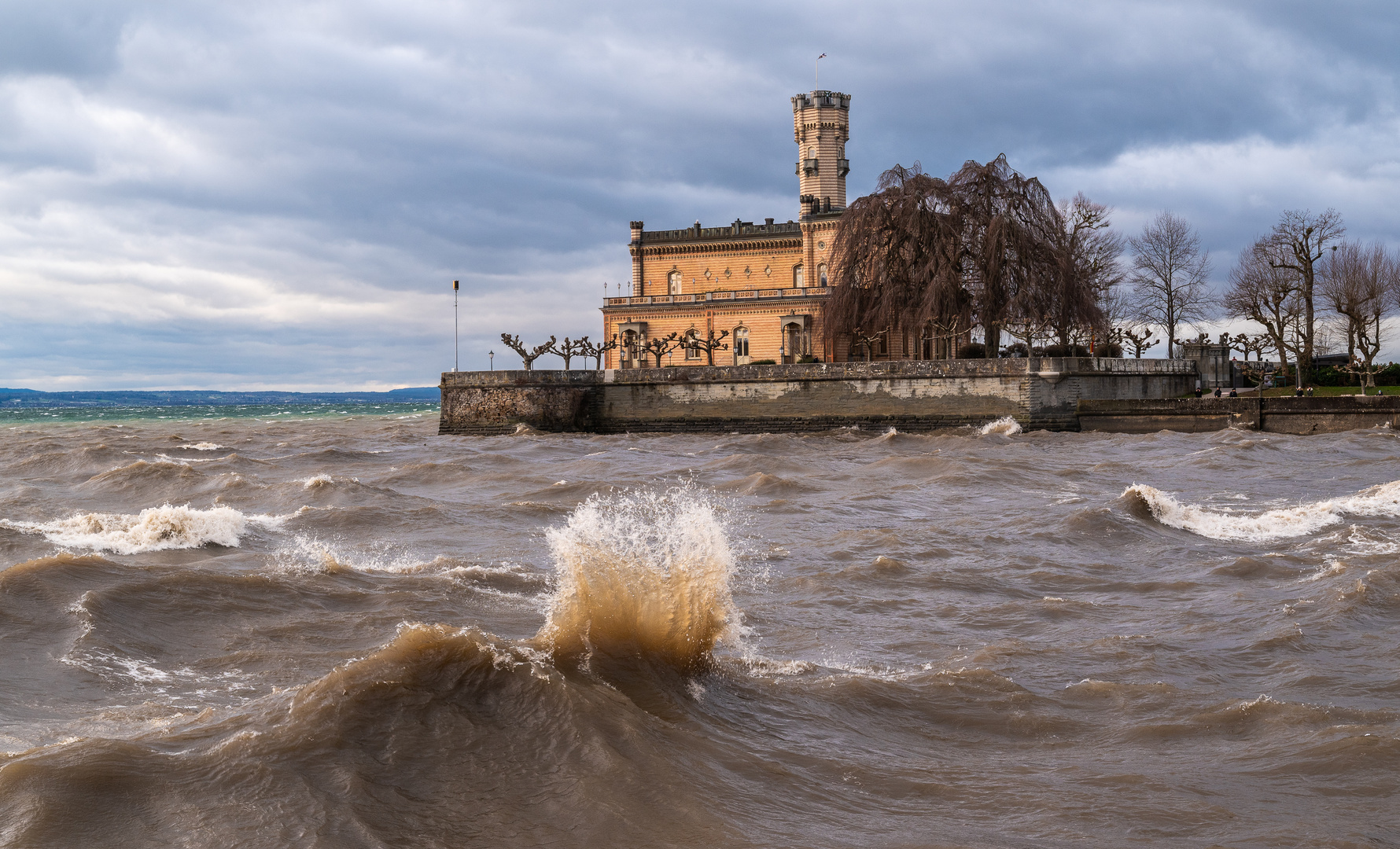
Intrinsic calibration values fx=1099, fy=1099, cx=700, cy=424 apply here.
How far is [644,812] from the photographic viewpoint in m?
5.15

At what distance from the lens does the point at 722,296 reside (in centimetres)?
5984

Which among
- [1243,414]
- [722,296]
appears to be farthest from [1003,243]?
[722,296]

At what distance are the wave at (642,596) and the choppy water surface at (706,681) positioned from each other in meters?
0.03

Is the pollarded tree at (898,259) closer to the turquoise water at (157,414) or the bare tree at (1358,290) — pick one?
the bare tree at (1358,290)

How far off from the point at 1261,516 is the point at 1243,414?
72.4 ft

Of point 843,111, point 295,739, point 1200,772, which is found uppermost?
point 843,111

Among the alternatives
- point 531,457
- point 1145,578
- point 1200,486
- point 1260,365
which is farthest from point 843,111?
point 1145,578

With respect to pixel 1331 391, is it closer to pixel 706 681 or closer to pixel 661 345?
pixel 661 345

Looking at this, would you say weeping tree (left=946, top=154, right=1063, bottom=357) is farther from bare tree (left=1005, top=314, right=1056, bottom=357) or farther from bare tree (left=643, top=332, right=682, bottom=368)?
bare tree (left=643, top=332, right=682, bottom=368)

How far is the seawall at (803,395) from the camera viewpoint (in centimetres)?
3816

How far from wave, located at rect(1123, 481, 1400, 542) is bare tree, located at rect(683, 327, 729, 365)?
126 feet

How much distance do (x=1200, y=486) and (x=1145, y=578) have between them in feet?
32.0

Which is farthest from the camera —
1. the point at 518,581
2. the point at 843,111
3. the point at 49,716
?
the point at 843,111

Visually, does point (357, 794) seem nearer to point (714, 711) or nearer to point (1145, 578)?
point (714, 711)
